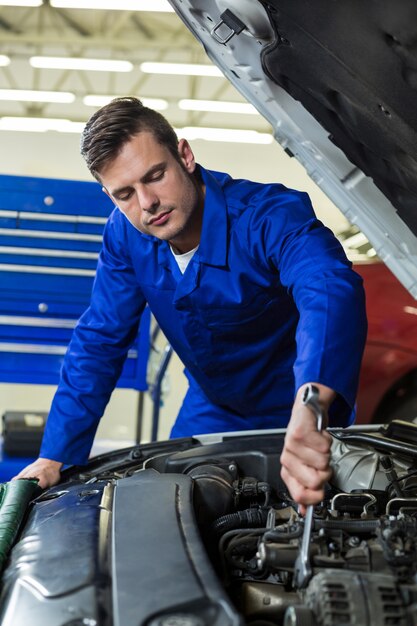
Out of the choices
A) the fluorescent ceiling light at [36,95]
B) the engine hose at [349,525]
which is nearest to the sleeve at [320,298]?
the engine hose at [349,525]

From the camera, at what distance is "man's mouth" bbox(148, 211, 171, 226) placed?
1863mm

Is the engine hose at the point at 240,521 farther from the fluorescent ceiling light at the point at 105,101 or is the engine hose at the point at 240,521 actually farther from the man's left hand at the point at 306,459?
the fluorescent ceiling light at the point at 105,101

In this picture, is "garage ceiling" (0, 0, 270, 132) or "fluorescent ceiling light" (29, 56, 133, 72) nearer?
"fluorescent ceiling light" (29, 56, 133, 72)

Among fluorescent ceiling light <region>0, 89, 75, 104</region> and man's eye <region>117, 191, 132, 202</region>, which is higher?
man's eye <region>117, 191, 132, 202</region>

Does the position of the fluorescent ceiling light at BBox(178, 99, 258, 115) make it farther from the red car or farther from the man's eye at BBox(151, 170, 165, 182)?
the man's eye at BBox(151, 170, 165, 182)

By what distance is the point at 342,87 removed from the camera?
1.30m

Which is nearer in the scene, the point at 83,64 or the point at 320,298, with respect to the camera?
the point at 320,298

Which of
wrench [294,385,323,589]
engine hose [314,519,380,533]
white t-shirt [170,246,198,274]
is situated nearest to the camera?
wrench [294,385,323,589]

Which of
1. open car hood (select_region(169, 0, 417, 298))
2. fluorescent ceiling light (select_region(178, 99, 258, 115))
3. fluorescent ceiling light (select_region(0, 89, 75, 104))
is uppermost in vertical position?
open car hood (select_region(169, 0, 417, 298))

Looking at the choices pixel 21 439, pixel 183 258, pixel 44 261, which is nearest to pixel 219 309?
pixel 183 258

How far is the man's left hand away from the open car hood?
45 cm

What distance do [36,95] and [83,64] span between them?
3.41 ft

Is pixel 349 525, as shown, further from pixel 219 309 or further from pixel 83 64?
pixel 83 64

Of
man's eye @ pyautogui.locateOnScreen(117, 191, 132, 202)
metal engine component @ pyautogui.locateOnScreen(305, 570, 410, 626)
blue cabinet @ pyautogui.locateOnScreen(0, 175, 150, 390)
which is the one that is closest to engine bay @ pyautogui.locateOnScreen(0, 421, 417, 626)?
metal engine component @ pyautogui.locateOnScreen(305, 570, 410, 626)
